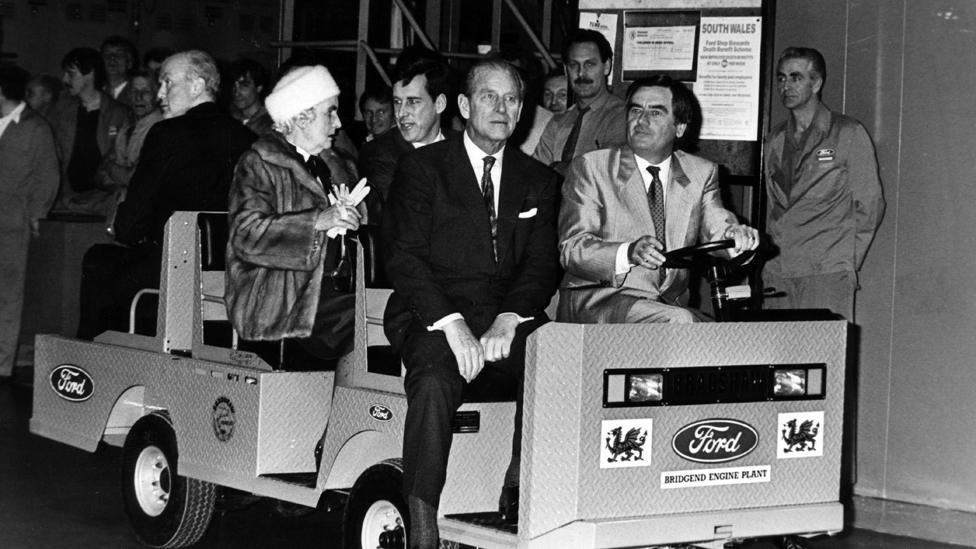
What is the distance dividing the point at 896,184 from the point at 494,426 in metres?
2.74

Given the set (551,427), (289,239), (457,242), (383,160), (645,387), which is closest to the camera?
(551,427)

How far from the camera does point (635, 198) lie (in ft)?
17.8

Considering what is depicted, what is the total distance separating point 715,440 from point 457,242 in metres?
1.15

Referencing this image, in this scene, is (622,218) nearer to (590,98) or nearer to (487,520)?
(487,520)

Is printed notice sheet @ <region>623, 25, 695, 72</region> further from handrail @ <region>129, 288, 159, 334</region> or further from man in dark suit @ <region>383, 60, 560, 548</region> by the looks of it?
handrail @ <region>129, 288, 159, 334</region>

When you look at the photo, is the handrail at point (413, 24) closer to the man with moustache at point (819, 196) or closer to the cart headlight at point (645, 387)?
the man with moustache at point (819, 196)

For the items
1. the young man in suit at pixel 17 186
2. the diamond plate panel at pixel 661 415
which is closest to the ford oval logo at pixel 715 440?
the diamond plate panel at pixel 661 415

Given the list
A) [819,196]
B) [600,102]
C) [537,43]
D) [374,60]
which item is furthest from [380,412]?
[537,43]

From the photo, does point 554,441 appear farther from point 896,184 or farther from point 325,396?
point 896,184

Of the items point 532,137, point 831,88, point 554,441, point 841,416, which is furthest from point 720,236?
point 532,137

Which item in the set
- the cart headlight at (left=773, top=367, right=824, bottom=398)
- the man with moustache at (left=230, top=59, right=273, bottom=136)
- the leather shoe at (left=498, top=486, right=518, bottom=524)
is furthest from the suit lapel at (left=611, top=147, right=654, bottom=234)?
the man with moustache at (left=230, top=59, right=273, bottom=136)

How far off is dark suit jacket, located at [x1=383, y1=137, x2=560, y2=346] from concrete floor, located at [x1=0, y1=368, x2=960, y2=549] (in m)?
1.65

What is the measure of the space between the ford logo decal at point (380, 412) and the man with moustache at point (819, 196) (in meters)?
2.54

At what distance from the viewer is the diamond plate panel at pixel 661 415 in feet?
15.2
